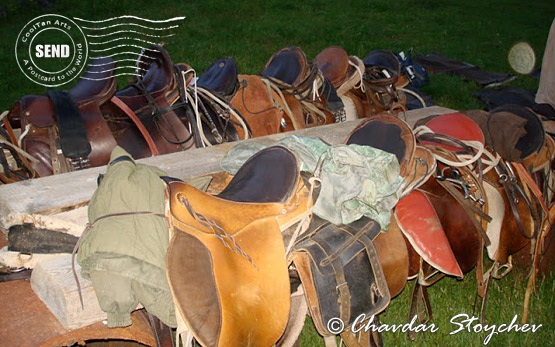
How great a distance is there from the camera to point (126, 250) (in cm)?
195

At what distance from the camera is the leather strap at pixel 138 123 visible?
135 inches

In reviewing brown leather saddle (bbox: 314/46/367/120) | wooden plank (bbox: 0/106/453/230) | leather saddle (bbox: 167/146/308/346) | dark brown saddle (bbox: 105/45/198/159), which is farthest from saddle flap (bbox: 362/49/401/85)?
leather saddle (bbox: 167/146/308/346)

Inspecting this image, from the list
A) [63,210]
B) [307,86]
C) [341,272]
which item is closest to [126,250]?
[63,210]

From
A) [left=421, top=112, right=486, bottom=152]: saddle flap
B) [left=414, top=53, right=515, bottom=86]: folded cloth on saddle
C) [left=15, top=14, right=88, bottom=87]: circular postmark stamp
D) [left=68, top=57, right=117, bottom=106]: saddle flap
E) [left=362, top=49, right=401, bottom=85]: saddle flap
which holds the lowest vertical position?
[left=414, top=53, right=515, bottom=86]: folded cloth on saddle

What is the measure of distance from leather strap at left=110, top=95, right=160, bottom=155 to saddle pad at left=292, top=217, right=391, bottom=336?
1366mm

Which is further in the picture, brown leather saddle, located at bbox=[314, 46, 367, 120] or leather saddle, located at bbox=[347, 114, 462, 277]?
brown leather saddle, located at bbox=[314, 46, 367, 120]

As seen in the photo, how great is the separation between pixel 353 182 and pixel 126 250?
94 cm

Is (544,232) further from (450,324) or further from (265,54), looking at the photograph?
(265,54)

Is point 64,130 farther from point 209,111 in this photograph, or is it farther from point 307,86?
point 307,86

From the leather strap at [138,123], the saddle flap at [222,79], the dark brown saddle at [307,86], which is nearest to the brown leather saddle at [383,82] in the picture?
the dark brown saddle at [307,86]

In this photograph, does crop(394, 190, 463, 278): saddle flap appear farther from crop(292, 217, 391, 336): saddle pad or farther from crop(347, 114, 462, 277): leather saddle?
crop(292, 217, 391, 336): saddle pad

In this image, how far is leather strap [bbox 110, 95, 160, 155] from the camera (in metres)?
3.44

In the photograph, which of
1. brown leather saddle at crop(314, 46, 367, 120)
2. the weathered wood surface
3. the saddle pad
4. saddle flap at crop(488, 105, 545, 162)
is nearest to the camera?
the weathered wood surface

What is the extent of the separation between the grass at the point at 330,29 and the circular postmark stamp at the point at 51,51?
0.17 meters
